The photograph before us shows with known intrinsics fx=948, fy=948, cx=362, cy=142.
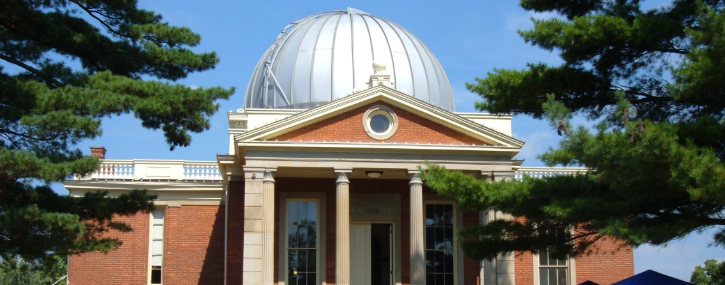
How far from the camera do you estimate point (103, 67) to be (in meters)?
17.1

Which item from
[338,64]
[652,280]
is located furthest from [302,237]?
[652,280]

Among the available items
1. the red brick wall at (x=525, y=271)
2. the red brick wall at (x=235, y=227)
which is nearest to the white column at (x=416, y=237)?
the red brick wall at (x=235, y=227)

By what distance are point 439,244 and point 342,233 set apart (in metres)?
4.26

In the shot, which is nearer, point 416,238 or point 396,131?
point 416,238

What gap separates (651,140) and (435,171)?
13.7 ft

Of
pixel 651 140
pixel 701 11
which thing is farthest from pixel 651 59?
pixel 651 140

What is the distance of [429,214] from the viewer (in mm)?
27031

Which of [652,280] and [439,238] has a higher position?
[439,238]

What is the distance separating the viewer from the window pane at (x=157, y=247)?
2888 cm

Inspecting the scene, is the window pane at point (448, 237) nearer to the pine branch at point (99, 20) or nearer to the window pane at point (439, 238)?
the window pane at point (439, 238)

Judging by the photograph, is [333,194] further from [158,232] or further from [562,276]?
[562,276]

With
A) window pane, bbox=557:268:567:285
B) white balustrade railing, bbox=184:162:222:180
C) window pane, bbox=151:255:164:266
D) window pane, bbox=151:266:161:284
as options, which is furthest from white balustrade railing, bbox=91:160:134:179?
window pane, bbox=557:268:567:285

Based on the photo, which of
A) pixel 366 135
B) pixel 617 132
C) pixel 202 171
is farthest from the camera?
pixel 202 171

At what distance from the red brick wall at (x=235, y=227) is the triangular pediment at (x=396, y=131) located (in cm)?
262
